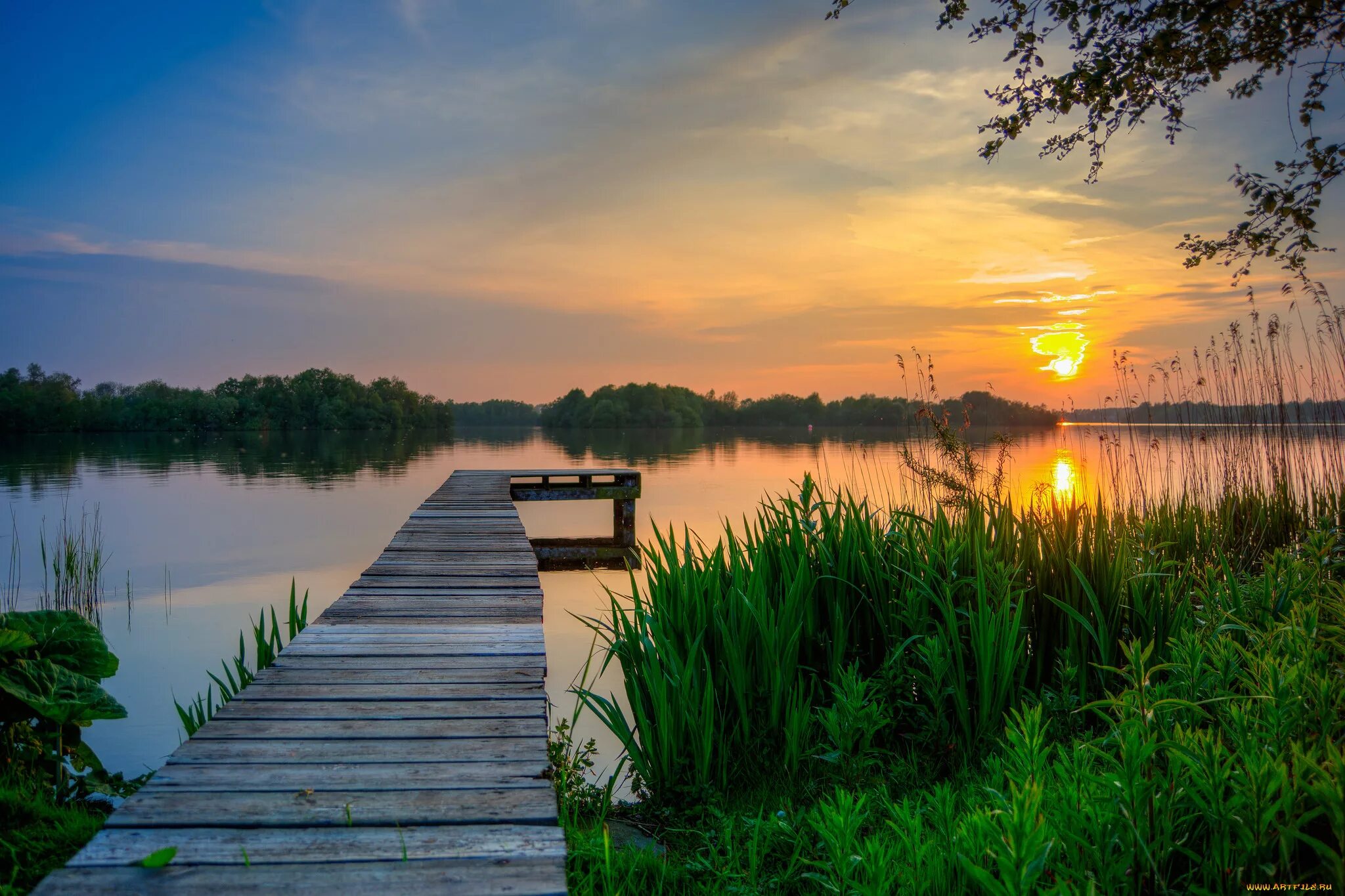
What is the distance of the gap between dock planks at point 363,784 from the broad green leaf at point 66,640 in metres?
0.84

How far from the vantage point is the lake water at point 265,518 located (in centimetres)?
694

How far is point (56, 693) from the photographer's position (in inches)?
117

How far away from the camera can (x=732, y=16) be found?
32.9 feet

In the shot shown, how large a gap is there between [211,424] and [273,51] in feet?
206

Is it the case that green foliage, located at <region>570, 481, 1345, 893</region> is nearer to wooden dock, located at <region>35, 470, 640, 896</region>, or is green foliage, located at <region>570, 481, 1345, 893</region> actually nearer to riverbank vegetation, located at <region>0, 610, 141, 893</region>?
wooden dock, located at <region>35, 470, 640, 896</region>

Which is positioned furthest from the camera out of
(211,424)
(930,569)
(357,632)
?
(211,424)

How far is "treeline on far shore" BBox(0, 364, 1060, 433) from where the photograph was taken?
59.3 metres

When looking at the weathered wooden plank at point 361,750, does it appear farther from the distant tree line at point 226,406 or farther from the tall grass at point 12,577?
the distant tree line at point 226,406

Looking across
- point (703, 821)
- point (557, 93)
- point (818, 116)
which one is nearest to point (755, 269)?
point (557, 93)

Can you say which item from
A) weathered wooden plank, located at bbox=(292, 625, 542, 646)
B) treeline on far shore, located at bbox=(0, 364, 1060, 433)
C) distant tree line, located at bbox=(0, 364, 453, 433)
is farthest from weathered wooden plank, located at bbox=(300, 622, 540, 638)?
distant tree line, located at bbox=(0, 364, 453, 433)

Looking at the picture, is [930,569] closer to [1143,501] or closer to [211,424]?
[1143,501]

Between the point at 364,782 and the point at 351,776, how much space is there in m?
0.07

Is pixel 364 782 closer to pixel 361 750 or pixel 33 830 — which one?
pixel 361 750

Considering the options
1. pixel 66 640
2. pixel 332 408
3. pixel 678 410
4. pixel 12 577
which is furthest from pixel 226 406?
pixel 66 640
